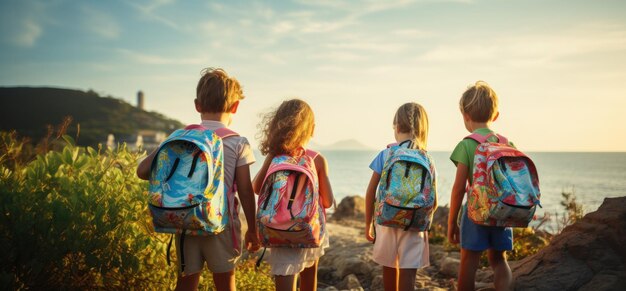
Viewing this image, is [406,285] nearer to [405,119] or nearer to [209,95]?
[405,119]

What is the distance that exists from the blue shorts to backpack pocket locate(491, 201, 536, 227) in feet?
0.94

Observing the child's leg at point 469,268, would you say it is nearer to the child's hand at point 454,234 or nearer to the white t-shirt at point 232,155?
the child's hand at point 454,234

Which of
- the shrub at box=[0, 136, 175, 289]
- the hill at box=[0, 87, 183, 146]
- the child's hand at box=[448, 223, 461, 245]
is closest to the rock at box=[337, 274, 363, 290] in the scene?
the child's hand at box=[448, 223, 461, 245]

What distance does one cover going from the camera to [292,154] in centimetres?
320

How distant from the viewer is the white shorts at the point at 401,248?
3492 millimetres

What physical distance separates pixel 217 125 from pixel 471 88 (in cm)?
229

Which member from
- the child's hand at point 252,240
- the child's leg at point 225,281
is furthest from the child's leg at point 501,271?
the child's leg at point 225,281

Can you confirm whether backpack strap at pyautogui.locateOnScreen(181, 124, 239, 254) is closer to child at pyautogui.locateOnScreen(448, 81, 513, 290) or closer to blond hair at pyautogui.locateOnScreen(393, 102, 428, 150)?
blond hair at pyautogui.locateOnScreen(393, 102, 428, 150)

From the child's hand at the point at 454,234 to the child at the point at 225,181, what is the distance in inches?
66.6

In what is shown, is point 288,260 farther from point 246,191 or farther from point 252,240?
point 246,191

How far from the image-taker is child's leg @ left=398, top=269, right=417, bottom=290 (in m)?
3.47

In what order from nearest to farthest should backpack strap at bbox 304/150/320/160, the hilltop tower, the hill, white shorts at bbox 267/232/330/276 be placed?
white shorts at bbox 267/232/330/276 < backpack strap at bbox 304/150/320/160 < the hill < the hilltop tower

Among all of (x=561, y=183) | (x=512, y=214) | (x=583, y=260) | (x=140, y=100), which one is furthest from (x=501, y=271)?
(x=140, y=100)

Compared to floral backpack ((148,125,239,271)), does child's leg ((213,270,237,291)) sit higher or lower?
lower
